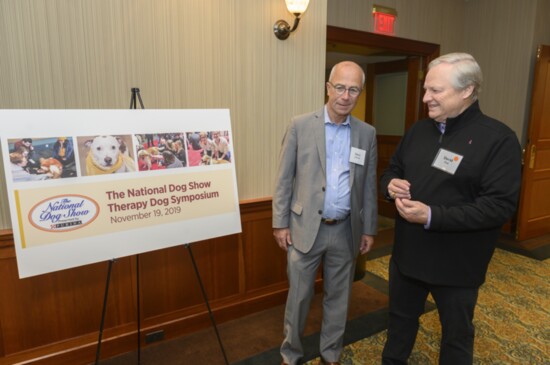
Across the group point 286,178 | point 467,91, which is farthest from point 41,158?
point 467,91

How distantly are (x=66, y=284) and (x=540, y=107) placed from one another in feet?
16.0

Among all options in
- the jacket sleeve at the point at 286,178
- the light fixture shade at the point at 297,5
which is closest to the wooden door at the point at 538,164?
the light fixture shade at the point at 297,5

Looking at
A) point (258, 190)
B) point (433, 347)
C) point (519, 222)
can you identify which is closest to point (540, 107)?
point (519, 222)

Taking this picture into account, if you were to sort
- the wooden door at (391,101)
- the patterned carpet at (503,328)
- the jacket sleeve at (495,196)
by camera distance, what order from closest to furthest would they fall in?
the jacket sleeve at (495,196) < the patterned carpet at (503,328) < the wooden door at (391,101)

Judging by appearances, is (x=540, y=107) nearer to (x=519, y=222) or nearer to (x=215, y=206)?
(x=519, y=222)

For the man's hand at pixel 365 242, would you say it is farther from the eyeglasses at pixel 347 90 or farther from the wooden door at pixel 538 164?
the wooden door at pixel 538 164

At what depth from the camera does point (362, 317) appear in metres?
2.67

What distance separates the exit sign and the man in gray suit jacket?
2266 millimetres

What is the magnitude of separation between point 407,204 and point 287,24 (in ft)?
5.17

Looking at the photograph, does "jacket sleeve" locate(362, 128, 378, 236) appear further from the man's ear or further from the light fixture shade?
the light fixture shade

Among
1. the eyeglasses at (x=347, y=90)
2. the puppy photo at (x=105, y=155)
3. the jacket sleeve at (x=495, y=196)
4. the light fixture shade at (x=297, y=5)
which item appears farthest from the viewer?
the light fixture shade at (x=297, y=5)

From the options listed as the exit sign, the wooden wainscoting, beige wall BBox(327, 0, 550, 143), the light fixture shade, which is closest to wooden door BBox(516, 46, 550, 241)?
beige wall BBox(327, 0, 550, 143)

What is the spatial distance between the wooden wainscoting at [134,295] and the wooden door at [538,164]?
3.27 meters

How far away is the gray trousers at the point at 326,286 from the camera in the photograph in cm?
193
